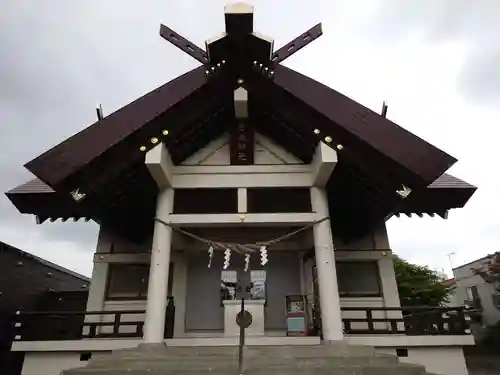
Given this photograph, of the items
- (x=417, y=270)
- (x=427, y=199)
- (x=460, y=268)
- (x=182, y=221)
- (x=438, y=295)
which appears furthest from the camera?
(x=460, y=268)

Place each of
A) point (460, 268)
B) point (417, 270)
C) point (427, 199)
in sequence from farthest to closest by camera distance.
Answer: point (460, 268), point (417, 270), point (427, 199)

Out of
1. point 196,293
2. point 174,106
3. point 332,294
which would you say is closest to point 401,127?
point 332,294

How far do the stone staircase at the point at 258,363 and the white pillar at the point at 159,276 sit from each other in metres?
0.57

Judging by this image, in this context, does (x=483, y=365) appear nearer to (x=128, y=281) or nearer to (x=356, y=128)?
(x=356, y=128)

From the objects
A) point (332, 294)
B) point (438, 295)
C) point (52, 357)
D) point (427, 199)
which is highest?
point (427, 199)

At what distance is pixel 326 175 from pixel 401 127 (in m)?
1.51

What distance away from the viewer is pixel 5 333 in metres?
8.84

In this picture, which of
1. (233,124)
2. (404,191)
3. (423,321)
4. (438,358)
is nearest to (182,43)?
(233,124)

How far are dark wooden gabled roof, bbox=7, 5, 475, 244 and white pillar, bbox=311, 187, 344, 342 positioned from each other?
70cm

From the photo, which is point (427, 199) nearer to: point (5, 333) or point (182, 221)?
point (182, 221)

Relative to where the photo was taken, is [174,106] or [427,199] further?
[427,199]

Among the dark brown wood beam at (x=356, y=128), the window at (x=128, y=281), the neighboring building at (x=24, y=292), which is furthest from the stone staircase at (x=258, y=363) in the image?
the neighboring building at (x=24, y=292)

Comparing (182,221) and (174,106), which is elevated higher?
→ (174,106)

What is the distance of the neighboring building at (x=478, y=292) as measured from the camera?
1761 centimetres
